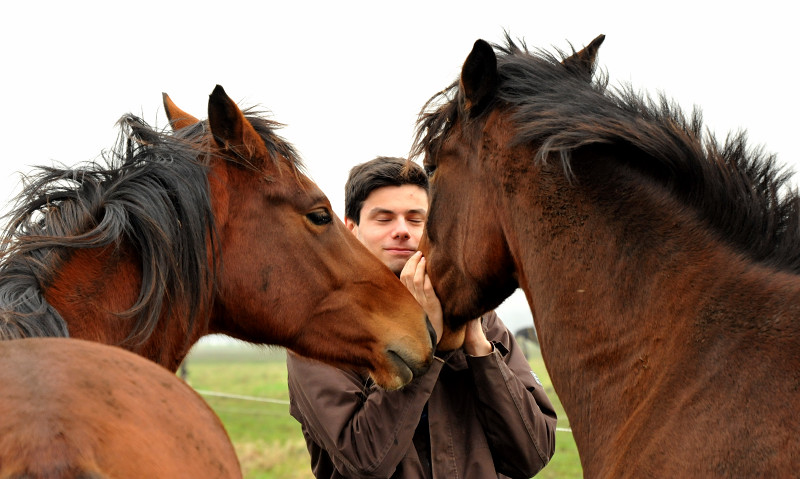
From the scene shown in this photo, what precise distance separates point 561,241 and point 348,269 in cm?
110

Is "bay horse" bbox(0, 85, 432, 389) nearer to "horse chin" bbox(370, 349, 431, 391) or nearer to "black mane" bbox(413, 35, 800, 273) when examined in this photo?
"horse chin" bbox(370, 349, 431, 391)

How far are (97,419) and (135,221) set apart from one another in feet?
4.39

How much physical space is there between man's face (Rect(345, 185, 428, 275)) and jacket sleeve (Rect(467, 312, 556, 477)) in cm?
78

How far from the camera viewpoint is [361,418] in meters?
3.35

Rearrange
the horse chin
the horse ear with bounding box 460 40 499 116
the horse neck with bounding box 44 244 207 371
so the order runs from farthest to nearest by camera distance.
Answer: the horse chin, the horse ear with bounding box 460 40 499 116, the horse neck with bounding box 44 244 207 371

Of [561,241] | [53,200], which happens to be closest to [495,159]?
[561,241]

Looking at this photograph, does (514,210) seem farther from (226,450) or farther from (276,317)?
(226,450)

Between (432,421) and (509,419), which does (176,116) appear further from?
(509,419)

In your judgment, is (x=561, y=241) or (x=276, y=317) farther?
(x=276, y=317)

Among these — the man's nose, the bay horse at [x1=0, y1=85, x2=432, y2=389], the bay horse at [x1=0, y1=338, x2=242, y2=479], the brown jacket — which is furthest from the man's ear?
the bay horse at [x1=0, y1=338, x2=242, y2=479]

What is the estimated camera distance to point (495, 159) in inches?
120

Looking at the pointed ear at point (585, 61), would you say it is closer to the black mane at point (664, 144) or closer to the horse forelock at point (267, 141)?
the black mane at point (664, 144)

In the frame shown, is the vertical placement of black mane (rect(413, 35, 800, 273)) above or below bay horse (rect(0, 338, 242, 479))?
above

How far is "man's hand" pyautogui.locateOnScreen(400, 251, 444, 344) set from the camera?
3523 millimetres
